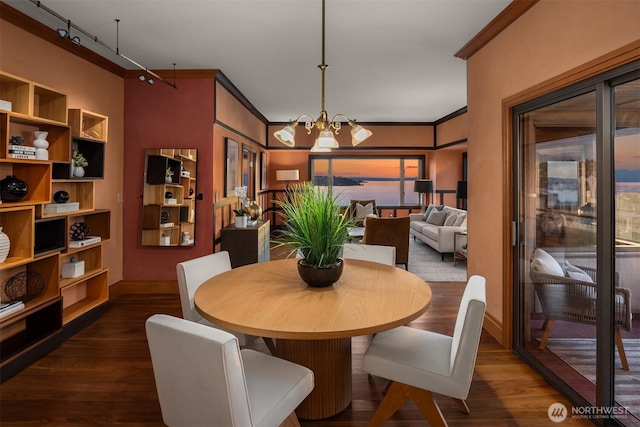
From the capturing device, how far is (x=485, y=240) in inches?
123

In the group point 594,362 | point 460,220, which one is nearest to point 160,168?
point 594,362

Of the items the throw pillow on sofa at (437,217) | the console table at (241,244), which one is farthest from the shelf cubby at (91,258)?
the throw pillow on sofa at (437,217)

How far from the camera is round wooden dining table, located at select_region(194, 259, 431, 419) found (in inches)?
56.6

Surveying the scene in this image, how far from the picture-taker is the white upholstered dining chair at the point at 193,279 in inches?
84.2

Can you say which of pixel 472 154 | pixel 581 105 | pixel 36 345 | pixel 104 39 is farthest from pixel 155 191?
pixel 581 105

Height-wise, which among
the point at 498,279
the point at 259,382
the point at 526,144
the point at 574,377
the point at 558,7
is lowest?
the point at 574,377

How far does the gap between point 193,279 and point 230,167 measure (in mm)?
2929

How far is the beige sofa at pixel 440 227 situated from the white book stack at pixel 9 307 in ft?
18.0

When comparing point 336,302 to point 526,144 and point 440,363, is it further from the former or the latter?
point 526,144

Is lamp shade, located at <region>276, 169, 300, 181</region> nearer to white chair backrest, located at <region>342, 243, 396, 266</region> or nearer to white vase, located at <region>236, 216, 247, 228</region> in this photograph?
white vase, located at <region>236, 216, 247, 228</region>

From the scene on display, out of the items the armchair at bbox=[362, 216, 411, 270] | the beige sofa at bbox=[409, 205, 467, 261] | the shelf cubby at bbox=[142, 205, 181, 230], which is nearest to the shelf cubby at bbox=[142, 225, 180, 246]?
the shelf cubby at bbox=[142, 205, 181, 230]

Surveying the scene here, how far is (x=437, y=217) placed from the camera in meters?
7.25

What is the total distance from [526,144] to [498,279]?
1.09 meters

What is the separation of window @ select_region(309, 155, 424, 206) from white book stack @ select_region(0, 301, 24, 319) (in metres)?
6.99
